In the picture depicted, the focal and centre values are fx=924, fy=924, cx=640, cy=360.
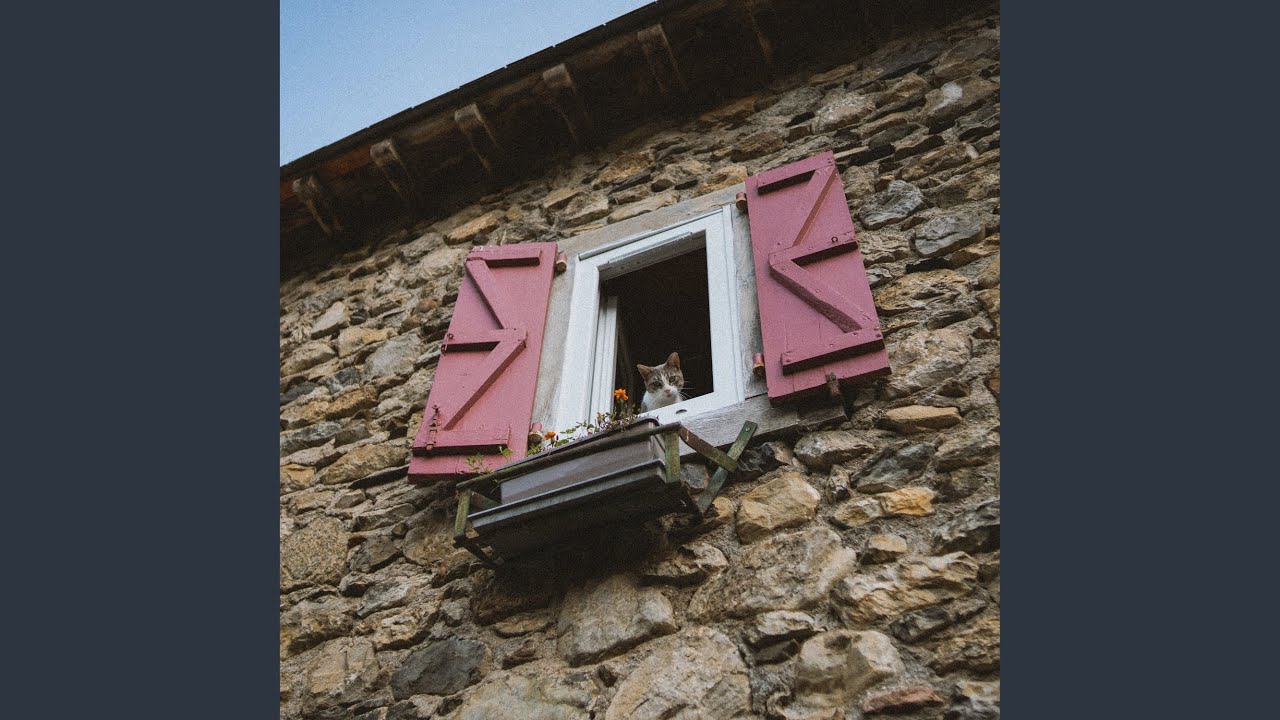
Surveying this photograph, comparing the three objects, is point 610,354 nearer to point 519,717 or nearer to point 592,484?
point 592,484

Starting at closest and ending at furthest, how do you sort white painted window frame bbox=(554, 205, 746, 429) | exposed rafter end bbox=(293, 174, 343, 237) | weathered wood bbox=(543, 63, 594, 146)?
white painted window frame bbox=(554, 205, 746, 429)
weathered wood bbox=(543, 63, 594, 146)
exposed rafter end bbox=(293, 174, 343, 237)

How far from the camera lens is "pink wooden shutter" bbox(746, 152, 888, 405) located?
3098mm

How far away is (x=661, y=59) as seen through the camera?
4668 millimetres

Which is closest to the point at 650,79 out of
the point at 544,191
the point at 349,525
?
the point at 544,191

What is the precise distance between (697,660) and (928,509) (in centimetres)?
79

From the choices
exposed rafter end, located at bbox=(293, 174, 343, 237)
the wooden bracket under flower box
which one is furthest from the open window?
exposed rafter end, located at bbox=(293, 174, 343, 237)

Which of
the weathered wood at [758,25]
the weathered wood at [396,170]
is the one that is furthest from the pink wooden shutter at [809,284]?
the weathered wood at [396,170]

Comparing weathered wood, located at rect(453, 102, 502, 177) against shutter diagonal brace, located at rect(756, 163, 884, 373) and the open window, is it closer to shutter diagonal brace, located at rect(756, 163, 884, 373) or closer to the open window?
the open window

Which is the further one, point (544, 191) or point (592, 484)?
point (544, 191)

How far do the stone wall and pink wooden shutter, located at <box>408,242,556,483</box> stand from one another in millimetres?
213

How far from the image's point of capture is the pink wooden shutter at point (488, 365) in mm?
3480

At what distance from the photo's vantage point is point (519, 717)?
269 cm

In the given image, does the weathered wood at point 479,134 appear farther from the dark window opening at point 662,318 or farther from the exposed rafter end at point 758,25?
the exposed rafter end at point 758,25

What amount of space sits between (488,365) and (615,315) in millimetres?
769
